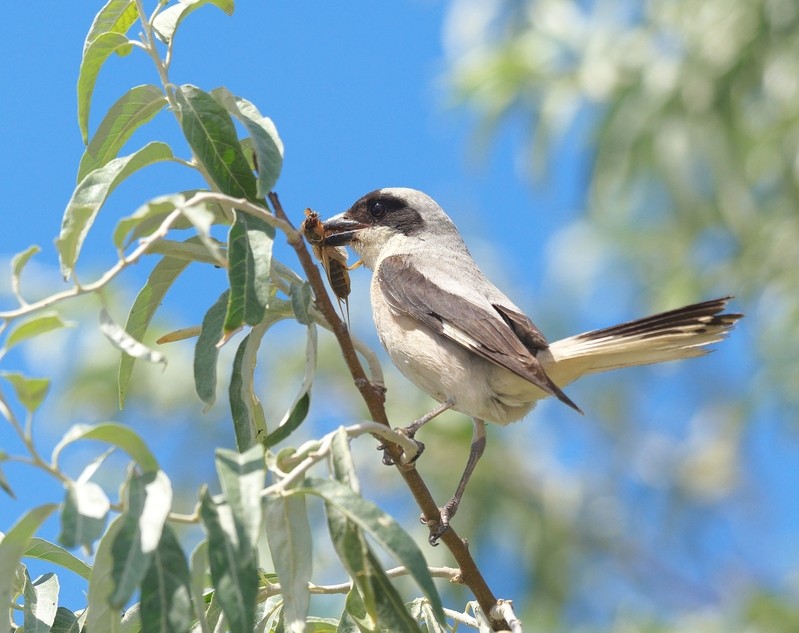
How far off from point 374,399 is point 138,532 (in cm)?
86

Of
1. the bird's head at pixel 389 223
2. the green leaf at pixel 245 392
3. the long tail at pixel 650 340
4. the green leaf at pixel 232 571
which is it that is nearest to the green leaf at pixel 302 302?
the green leaf at pixel 245 392

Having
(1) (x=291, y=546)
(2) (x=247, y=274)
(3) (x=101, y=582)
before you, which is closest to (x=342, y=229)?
(2) (x=247, y=274)

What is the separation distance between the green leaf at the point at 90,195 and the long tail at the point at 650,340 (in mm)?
1893

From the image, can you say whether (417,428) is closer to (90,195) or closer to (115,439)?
(90,195)

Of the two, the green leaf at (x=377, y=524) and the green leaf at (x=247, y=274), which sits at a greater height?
the green leaf at (x=247, y=274)

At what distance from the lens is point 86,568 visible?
237cm

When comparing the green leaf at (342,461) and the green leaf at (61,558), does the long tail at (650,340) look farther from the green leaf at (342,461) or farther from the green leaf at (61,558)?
the green leaf at (61,558)

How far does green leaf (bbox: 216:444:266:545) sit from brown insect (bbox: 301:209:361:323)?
5.17ft

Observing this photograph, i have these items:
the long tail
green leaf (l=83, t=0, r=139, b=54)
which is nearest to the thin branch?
the long tail

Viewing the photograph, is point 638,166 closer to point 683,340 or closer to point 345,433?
point 683,340

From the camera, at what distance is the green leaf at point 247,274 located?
204cm

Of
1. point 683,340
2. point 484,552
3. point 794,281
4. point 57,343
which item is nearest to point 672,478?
point 484,552

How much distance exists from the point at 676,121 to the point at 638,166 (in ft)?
1.83

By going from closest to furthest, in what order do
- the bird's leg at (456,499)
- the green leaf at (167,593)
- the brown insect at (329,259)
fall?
1. the green leaf at (167,593)
2. the bird's leg at (456,499)
3. the brown insect at (329,259)
